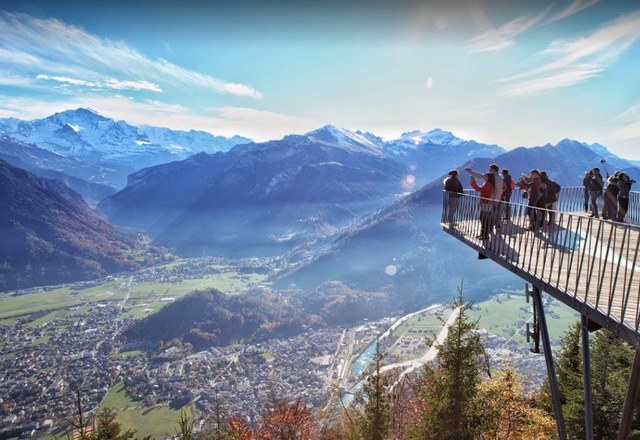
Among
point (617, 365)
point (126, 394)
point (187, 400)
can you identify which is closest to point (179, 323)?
point (126, 394)

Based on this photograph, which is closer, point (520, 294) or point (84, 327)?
point (84, 327)

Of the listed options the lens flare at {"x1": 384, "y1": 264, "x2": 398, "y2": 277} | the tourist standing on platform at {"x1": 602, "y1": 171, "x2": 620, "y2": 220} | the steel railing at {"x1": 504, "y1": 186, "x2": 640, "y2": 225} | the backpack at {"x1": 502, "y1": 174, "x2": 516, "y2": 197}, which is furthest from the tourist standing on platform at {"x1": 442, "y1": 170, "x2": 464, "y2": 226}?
the lens flare at {"x1": 384, "y1": 264, "x2": 398, "y2": 277}

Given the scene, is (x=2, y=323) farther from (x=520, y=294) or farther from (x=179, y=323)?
(x=520, y=294)

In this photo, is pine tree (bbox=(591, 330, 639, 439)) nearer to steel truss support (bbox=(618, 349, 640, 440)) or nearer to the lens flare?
steel truss support (bbox=(618, 349, 640, 440))

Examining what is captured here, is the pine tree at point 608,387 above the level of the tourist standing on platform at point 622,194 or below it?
below

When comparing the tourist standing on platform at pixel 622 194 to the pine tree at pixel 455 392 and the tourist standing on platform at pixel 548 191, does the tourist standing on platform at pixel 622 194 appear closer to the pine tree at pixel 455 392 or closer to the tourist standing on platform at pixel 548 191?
the tourist standing on platform at pixel 548 191

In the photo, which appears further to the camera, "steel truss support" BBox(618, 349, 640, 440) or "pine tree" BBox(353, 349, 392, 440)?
"pine tree" BBox(353, 349, 392, 440)

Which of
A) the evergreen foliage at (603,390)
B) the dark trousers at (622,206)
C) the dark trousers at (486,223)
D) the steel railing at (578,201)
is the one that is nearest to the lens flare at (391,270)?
the steel railing at (578,201)
